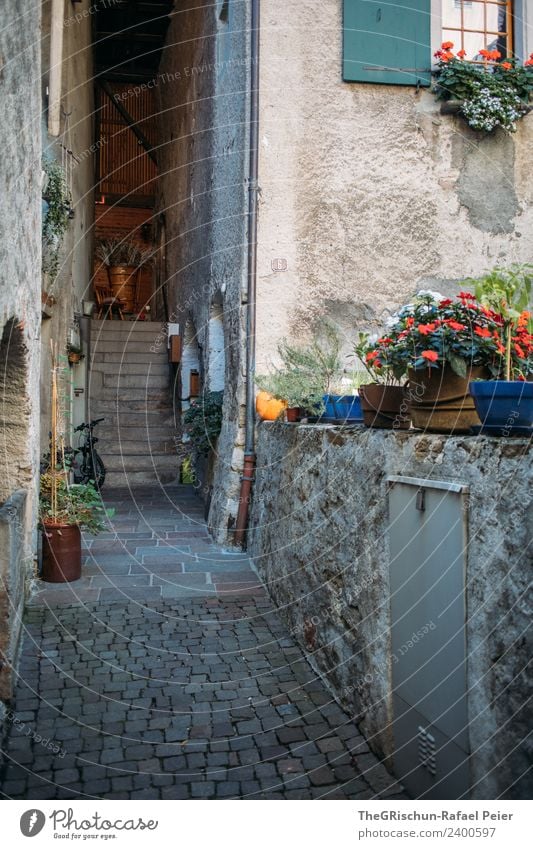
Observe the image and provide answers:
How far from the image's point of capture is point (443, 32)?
6.34m

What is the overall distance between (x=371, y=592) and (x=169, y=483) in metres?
7.08

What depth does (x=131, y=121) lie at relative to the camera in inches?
616

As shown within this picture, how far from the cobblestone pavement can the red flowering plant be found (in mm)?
1588

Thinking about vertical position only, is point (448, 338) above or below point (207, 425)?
above

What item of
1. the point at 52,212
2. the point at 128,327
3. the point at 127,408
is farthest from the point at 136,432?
the point at 52,212

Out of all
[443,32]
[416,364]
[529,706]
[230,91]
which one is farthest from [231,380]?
[529,706]

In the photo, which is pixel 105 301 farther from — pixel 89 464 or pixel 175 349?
pixel 89 464

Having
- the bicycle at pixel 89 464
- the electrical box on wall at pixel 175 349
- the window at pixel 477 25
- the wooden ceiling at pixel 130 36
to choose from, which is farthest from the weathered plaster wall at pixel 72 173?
the window at pixel 477 25

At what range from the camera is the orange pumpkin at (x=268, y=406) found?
19.2 ft

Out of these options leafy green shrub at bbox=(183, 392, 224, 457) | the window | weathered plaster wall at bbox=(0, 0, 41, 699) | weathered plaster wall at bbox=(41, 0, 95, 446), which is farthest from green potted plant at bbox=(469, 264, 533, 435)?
weathered plaster wall at bbox=(41, 0, 95, 446)

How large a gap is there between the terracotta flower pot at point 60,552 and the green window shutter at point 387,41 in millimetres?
4451

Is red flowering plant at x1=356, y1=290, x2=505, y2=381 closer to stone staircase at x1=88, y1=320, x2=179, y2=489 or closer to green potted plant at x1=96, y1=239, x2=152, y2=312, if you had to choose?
stone staircase at x1=88, y1=320, x2=179, y2=489

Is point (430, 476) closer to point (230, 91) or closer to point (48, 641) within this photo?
point (48, 641)

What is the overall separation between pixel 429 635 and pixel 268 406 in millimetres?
3652
